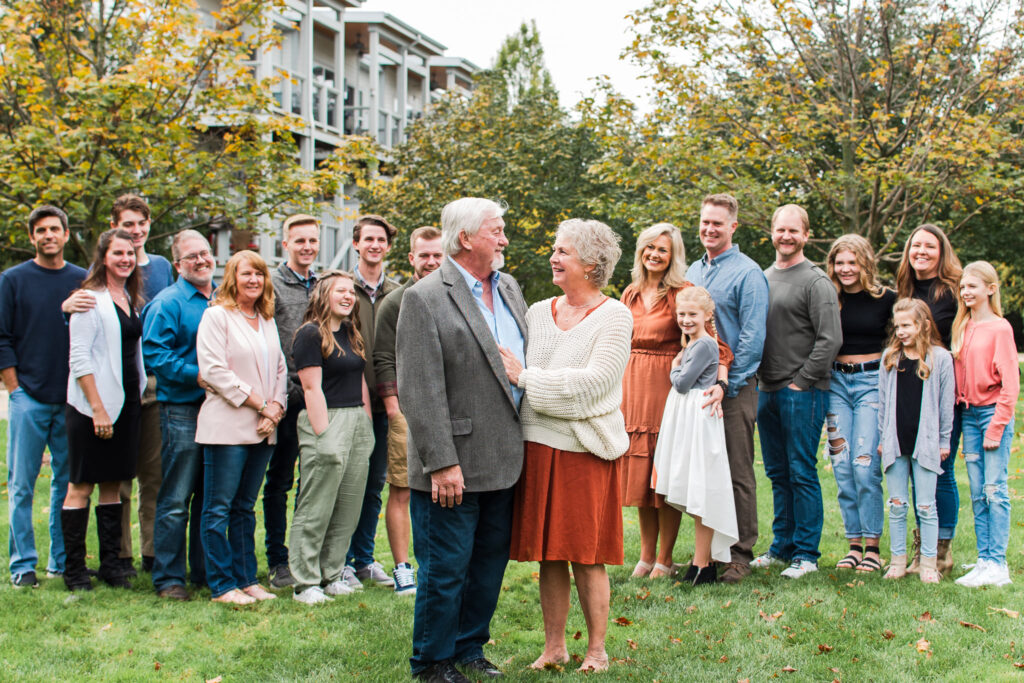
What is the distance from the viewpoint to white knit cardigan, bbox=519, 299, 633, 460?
424 cm

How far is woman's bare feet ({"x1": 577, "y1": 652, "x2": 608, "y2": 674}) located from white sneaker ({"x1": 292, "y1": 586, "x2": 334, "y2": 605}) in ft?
6.76

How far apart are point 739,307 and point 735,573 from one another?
72.9 inches

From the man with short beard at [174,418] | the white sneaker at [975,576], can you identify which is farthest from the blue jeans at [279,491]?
the white sneaker at [975,576]

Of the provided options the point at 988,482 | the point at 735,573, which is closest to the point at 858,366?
the point at 988,482

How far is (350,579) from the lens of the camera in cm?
636

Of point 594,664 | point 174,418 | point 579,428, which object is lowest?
point 594,664

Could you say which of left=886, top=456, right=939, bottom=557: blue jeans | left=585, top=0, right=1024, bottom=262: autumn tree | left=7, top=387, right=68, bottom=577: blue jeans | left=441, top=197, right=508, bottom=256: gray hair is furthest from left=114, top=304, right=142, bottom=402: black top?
left=585, top=0, right=1024, bottom=262: autumn tree

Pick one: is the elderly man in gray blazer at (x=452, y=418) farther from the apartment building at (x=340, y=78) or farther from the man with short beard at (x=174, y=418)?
the apartment building at (x=340, y=78)

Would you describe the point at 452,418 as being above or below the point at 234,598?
above

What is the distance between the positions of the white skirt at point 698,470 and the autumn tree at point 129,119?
821 centimetres

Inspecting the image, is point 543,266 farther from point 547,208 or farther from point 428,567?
point 428,567

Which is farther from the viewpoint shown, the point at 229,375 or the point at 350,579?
the point at 350,579

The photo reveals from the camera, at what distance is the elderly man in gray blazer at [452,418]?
4070 mm

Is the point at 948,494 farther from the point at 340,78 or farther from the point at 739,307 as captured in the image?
the point at 340,78
